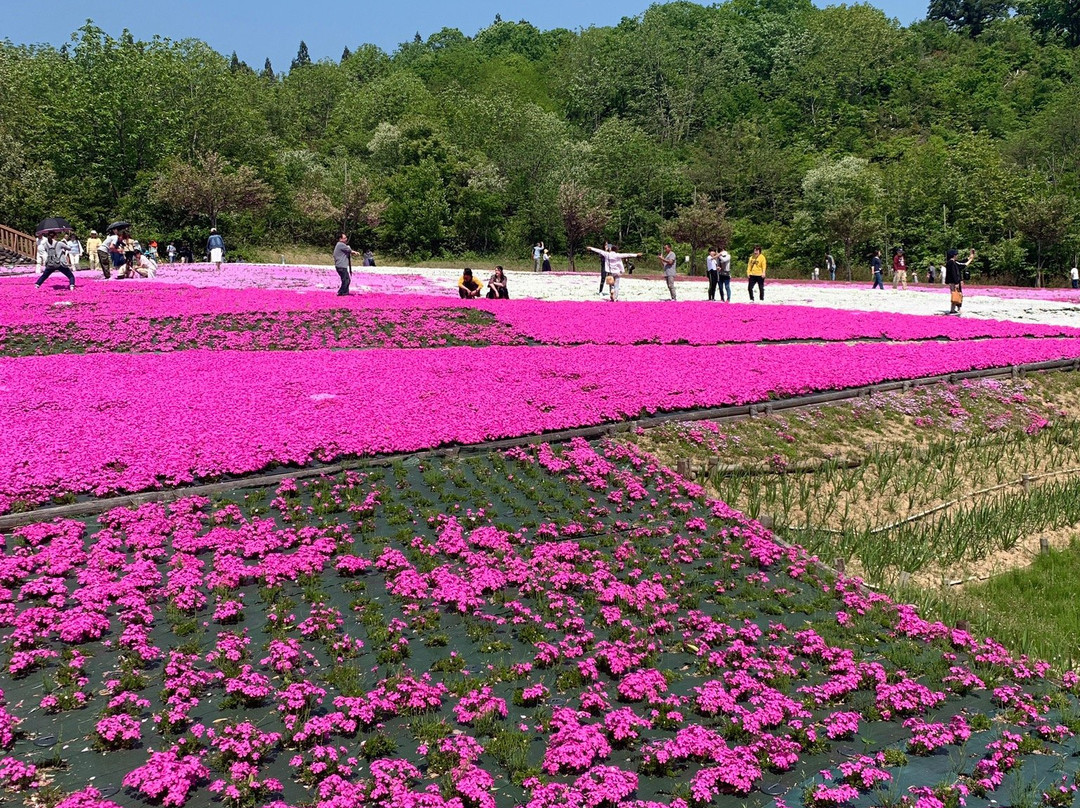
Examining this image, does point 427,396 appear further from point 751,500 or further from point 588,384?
point 751,500

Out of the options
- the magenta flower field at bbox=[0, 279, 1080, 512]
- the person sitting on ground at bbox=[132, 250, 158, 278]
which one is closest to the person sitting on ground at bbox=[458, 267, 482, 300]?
the magenta flower field at bbox=[0, 279, 1080, 512]

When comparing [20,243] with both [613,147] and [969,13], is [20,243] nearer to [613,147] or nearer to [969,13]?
[613,147]

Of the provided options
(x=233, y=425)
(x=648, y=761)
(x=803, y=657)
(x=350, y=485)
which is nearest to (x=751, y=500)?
(x=803, y=657)

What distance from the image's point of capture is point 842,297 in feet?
132

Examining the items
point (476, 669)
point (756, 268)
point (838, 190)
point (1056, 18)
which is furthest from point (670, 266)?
point (1056, 18)

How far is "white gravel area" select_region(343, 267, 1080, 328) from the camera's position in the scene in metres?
32.7

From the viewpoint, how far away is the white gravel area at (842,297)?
1288 inches

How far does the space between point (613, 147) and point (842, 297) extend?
2118 inches

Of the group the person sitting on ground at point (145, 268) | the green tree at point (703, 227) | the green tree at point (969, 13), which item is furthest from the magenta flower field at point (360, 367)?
the green tree at point (969, 13)

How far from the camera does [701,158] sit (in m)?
95.9

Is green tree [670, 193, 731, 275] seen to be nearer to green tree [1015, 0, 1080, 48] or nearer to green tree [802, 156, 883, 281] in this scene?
green tree [802, 156, 883, 281]

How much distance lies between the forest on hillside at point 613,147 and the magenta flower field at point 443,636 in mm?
48918

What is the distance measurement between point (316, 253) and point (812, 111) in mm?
75605

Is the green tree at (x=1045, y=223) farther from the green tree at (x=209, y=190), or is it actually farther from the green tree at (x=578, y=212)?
the green tree at (x=209, y=190)
